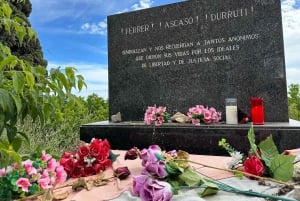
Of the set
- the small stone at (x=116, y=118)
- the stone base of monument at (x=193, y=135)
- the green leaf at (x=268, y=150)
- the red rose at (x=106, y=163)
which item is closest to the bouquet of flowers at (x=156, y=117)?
the stone base of monument at (x=193, y=135)

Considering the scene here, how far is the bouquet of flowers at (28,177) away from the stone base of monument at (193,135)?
2.08 m

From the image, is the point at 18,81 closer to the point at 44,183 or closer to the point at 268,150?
the point at 44,183

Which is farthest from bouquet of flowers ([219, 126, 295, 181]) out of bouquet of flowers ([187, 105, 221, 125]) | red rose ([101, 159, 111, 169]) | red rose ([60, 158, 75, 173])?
bouquet of flowers ([187, 105, 221, 125])

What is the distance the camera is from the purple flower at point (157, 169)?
1626mm

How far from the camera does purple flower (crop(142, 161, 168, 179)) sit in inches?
64.0

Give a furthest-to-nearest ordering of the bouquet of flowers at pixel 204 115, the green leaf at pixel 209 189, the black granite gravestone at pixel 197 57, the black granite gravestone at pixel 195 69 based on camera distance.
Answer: the black granite gravestone at pixel 197 57 → the bouquet of flowers at pixel 204 115 → the black granite gravestone at pixel 195 69 → the green leaf at pixel 209 189

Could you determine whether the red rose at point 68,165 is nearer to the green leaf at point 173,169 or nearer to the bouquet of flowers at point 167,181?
the bouquet of flowers at point 167,181

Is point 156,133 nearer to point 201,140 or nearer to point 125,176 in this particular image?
point 201,140

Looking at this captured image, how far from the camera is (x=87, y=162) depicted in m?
2.32

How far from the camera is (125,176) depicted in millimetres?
2100

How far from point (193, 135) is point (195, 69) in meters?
1.11

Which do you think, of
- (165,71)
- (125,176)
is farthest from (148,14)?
(125,176)

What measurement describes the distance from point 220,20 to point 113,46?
5.60 feet

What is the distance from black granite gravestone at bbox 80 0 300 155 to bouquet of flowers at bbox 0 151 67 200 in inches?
83.0
